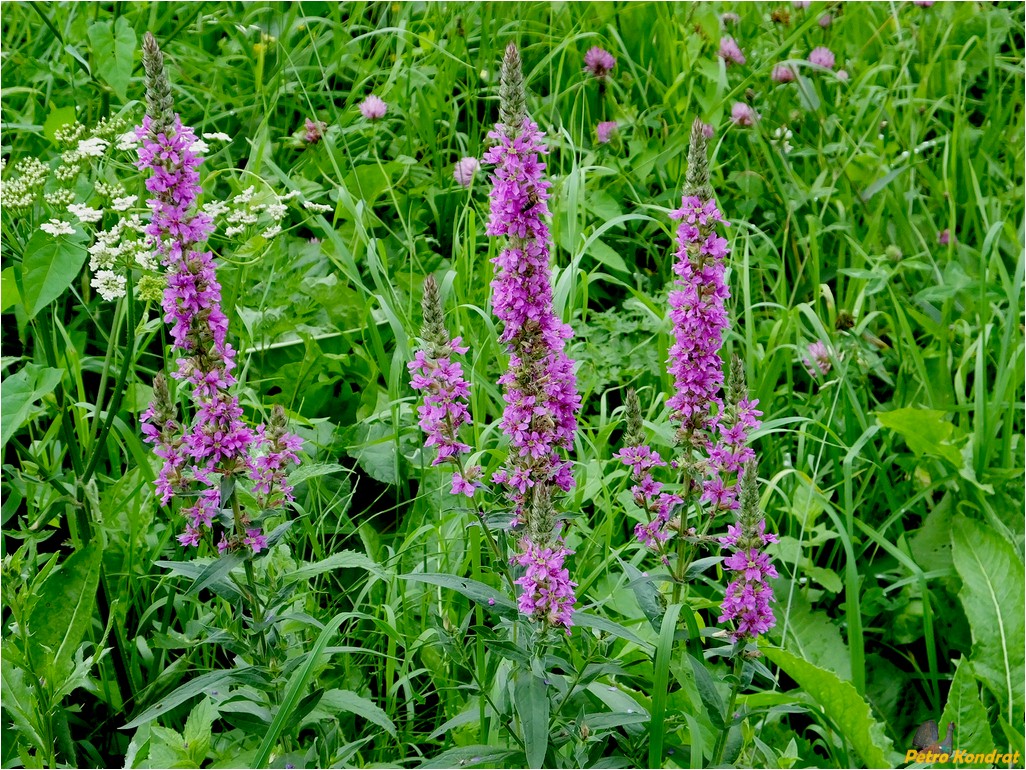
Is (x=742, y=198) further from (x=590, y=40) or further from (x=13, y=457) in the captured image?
(x=13, y=457)

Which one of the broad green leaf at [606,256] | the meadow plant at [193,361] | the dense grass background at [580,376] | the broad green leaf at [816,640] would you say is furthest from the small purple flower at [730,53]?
the meadow plant at [193,361]

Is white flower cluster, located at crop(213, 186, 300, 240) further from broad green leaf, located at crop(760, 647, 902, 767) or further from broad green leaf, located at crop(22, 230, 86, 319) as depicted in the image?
broad green leaf, located at crop(760, 647, 902, 767)

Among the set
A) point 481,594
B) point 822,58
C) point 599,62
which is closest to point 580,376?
point 481,594

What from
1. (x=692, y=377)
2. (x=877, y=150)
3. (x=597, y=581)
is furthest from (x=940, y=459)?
(x=877, y=150)

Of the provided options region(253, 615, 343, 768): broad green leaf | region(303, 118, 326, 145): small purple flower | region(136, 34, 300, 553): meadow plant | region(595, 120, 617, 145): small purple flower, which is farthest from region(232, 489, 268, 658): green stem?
region(595, 120, 617, 145): small purple flower

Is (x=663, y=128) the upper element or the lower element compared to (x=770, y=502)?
upper

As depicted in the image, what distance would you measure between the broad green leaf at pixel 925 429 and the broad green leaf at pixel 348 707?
155 centimetres

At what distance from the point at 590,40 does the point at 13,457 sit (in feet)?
9.90

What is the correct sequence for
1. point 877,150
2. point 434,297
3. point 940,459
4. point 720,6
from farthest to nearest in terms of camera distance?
point 720,6, point 877,150, point 940,459, point 434,297

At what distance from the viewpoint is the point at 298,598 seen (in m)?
2.44

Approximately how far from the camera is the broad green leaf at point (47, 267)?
2.48 metres

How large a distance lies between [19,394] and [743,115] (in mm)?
3000

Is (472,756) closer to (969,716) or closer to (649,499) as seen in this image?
(649,499)

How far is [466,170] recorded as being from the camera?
3.94 metres
